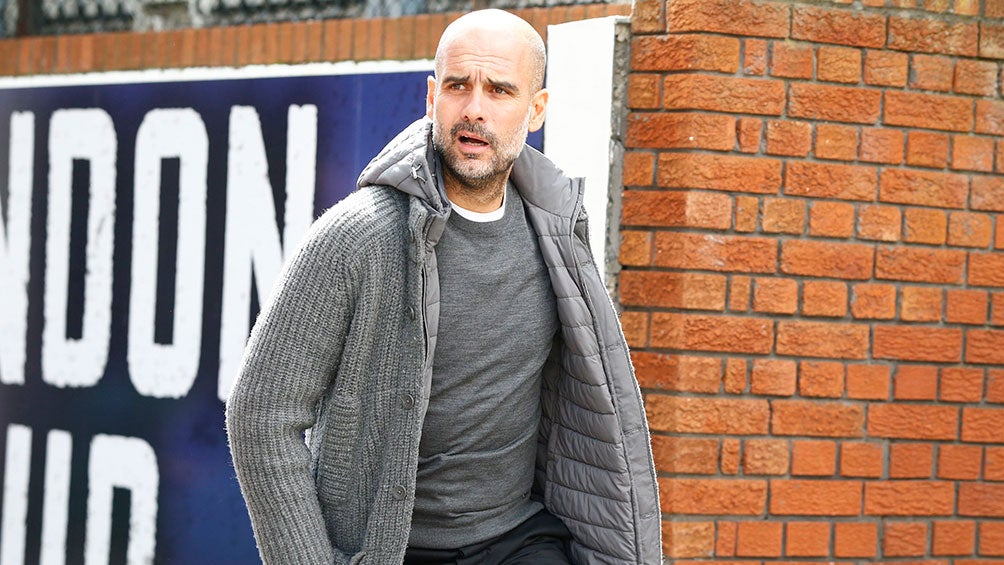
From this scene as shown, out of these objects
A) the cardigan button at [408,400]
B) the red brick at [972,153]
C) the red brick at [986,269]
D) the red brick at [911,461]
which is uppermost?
the red brick at [972,153]

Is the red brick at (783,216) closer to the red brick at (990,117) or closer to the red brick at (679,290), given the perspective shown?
the red brick at (679,290)

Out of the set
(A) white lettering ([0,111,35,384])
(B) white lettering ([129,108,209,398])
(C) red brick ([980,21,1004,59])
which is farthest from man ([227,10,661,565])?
(A) white lettering ([0,111,35,384])

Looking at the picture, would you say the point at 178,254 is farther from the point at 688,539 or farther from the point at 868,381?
the point at 868,381

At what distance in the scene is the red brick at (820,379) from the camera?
13.0ft

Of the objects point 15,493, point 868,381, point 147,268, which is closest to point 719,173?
point 868,381

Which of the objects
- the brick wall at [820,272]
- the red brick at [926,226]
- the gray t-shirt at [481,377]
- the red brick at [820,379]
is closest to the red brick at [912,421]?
the brick wall at [820,272]

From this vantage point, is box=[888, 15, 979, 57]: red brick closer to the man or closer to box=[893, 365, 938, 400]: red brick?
box=[893, 365, 938, 400]: red brick

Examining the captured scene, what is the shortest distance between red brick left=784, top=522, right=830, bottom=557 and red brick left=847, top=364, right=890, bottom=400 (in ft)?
1.33

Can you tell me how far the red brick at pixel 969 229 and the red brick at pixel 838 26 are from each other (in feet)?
1.93

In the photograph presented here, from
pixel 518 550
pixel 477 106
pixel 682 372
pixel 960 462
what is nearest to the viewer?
pixel 477 106

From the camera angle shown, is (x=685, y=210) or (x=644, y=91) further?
(x=644, y=91)

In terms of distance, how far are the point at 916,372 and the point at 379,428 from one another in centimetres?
210

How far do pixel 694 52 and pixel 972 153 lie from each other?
3.12ft

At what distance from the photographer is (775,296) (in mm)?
3924
